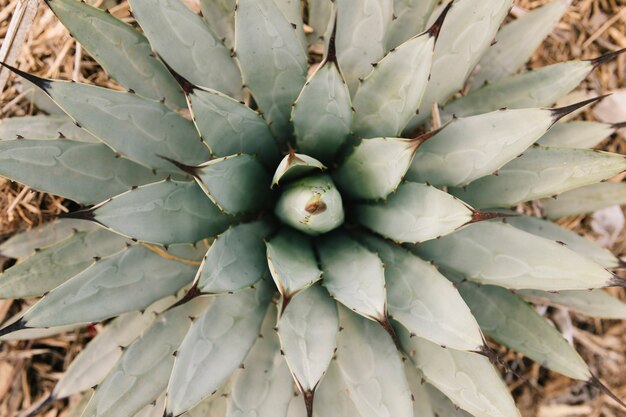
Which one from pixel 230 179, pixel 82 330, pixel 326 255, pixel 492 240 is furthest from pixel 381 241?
pixel 82 330

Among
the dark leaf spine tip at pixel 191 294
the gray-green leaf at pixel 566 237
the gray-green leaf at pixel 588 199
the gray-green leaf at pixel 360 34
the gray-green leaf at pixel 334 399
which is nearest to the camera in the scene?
the dark leaf spine tip at pixel 191 294

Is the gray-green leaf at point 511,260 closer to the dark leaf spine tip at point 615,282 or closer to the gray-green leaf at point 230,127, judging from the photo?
the dark leaf spine tip at point 615,282

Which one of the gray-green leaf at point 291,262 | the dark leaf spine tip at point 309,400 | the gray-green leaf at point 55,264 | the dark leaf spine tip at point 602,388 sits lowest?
the dark leaf spine tip at point 602,388

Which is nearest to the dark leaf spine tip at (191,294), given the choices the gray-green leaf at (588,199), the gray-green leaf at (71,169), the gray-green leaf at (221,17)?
the gray-green leaf at (71,169)

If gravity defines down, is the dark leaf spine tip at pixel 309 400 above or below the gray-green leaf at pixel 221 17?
below

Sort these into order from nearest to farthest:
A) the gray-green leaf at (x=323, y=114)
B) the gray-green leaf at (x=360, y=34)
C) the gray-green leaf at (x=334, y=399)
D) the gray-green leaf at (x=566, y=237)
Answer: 1. the gray-green leaf at (x=323, y=114)
2. the gray-green leaf at (x=360, y=34)
3. the gray-green leaf at (x=334, y=399)
4. the gray-green leaf at (x=566, y=237)

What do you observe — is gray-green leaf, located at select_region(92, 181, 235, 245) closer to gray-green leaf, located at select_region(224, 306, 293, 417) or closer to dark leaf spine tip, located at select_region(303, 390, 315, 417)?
gray-green leaf, located at select_region(224, 306, 293, 417)

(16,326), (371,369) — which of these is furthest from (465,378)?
(16,326)

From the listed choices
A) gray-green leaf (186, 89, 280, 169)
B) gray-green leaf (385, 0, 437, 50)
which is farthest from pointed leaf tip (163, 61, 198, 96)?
gray-green leaf (385, 0, 437, 50)

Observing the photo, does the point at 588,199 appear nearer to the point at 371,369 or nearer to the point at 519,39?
the point at 519,39
